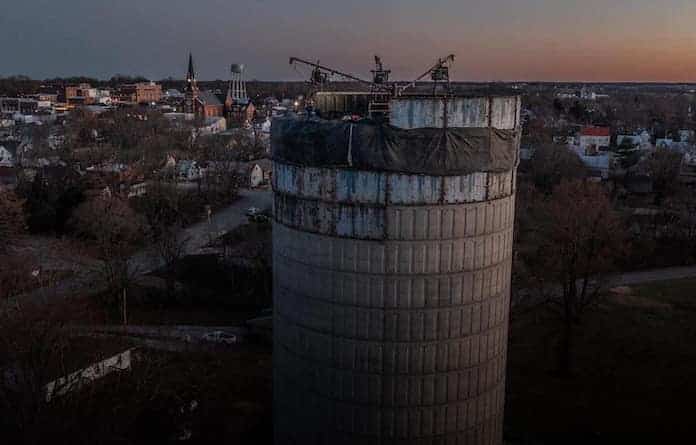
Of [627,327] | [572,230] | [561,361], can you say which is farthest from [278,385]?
[627,327]

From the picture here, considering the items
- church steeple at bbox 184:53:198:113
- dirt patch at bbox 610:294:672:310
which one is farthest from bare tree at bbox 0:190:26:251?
church steeple at bbox 184:53:198:113

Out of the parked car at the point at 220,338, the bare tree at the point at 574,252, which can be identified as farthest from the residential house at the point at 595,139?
the parked car at the point at 220,338

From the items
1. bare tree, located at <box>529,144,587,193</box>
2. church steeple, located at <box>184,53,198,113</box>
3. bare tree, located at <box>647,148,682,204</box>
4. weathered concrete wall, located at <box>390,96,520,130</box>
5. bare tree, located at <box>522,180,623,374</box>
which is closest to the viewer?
weathered concrete wall, located at <box>390,96,520,130</box>

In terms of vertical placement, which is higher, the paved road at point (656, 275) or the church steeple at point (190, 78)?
the church steeple at point (190, 78)

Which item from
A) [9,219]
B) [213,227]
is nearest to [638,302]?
[213,227]

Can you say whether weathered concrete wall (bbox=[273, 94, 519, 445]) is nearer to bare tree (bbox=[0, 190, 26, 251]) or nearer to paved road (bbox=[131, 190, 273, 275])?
paved road (bbox=[131, 190, 273, 275])

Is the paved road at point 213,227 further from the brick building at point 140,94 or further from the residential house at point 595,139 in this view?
the brick building at point 140,94

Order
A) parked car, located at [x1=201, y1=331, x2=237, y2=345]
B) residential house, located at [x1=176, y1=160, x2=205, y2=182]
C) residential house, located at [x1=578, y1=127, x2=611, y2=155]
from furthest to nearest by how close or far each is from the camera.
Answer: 1. residential house, located at [x1=578, y1=127, x2=611, y2=155]
2. residential house, located at [x1=176, y1=160, x2=205, y2=182]
3. parked car, located at [x1=201, y1=331, x2=237, y2=345]
